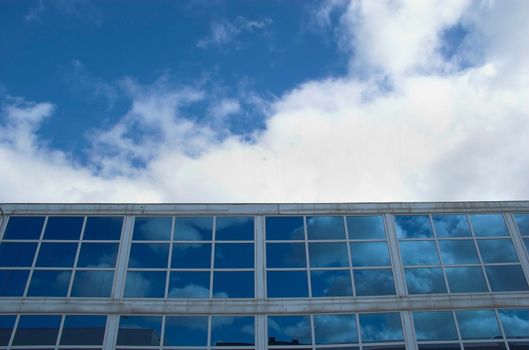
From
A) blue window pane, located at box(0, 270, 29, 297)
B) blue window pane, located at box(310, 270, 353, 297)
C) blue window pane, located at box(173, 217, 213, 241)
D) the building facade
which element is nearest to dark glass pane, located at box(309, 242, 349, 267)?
the building facade

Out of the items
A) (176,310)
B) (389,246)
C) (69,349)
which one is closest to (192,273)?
(176,310)

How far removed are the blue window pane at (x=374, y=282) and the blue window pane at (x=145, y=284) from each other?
24.2ft

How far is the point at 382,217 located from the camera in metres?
19.8

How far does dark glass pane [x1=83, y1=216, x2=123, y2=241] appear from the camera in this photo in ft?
61.9

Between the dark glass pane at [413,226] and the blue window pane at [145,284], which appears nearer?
the blue window pane at [145,284]

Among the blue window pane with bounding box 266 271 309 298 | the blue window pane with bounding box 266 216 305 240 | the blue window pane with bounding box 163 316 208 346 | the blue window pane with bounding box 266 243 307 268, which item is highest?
the blue window pane with bounding box 266 216 305 240

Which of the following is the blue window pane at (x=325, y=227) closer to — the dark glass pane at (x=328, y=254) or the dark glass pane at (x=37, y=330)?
the dark glass pane at (x=328, y=254)

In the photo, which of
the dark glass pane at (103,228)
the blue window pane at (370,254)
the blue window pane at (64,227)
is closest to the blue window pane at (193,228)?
the dark glass pane at (103,228)

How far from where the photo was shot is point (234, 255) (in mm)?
18562

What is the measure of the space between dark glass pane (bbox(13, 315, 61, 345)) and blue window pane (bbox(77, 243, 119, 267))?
2220 millimetres

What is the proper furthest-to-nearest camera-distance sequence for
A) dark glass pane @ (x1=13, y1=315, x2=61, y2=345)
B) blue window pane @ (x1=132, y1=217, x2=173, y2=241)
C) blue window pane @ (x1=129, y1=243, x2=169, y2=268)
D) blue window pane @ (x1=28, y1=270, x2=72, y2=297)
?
blue window pane @ (x1=132, y1=217, x2=173, y2=241) < blue window pane @ (x1=129, y1=243, x2=169, y2=268) < blue window pane @ (x1=28, y1=270, x2=72, y2=297) < dark glass pane @ (x1=13, y1=315, x2=61, y2=345)

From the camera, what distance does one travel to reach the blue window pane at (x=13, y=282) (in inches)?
685

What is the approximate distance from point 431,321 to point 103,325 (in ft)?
38.9

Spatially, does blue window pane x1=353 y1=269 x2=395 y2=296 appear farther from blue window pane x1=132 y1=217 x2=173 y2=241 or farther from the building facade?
blue window pane x1=132 y1=217 x2=173 y2=241
